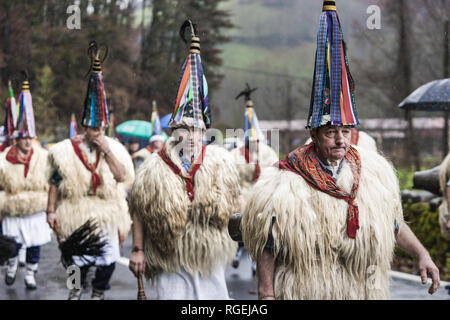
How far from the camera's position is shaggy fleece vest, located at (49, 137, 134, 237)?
22.8 feet

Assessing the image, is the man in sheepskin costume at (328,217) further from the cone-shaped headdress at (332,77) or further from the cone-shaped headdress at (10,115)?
the cone-shaped headdress at (10,115)

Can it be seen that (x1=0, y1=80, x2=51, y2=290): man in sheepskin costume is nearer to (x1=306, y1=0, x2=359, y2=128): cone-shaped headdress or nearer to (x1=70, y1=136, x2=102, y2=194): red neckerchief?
(x1=70, y1=136, x2=102, y2=194): red neckerchief

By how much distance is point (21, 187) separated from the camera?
9000 millimetres

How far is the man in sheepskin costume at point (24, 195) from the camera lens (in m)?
8.97

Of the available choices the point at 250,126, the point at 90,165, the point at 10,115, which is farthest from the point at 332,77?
the point at 250,126

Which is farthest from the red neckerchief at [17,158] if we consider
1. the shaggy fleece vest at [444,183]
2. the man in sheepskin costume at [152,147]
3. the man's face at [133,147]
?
the man's face at [133,147]

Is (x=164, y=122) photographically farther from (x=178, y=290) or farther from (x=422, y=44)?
(x=178, y=290)

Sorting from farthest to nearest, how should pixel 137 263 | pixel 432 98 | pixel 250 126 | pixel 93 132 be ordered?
pixel 250 126, pixel 432 98, pixel 93 132, pixel 137 263

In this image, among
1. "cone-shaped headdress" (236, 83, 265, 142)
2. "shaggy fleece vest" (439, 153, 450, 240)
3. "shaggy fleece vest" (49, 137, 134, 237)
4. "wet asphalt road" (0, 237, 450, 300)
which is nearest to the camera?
"shaggy fleece vest" (49, 137, 134, 237)

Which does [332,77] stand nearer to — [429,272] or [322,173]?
[322,173]

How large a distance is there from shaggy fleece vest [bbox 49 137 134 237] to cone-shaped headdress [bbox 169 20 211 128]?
6.41 feet

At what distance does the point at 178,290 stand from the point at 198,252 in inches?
13.6

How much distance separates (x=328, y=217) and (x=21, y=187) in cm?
641

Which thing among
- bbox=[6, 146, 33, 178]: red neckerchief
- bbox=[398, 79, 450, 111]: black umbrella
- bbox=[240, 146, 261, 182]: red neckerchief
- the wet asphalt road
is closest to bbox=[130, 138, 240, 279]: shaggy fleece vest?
the wet asphalt road
